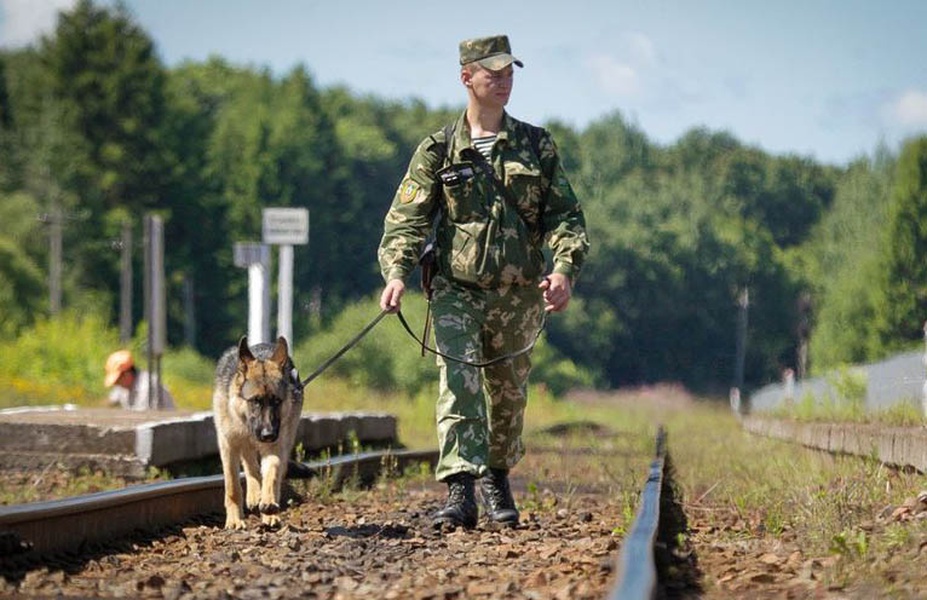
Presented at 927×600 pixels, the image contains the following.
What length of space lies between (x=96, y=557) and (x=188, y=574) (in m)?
0.92

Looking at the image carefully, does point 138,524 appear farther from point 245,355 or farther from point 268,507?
point 245,355

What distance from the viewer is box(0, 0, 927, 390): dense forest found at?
275ft

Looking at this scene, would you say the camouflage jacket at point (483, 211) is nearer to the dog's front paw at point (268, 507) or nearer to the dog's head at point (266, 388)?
the dog's head at point (266, 388)

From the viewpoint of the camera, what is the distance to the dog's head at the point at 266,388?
8742 millimetres

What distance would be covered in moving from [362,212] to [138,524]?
99458 mm

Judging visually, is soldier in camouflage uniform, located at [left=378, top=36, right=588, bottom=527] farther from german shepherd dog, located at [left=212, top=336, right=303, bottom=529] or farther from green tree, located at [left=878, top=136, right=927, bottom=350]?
green tree, located at [left=878, top=136, right=927, bottom=350]

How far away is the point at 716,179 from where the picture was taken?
137 metres

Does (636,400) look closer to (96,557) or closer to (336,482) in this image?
(336,482)

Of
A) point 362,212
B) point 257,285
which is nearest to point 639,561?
point 257,285

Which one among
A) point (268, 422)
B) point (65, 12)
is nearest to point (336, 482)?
point (268, 422)

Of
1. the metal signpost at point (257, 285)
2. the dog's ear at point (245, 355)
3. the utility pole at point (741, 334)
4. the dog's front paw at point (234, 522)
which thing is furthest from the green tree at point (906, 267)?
the dog's front paw at point (234, 522)

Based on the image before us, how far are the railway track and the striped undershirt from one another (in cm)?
185

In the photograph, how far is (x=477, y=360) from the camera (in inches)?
340

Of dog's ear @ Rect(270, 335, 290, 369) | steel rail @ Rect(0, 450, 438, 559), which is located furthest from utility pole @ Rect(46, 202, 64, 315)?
dog's ear @ Rect(270, 335, 290, 369)
